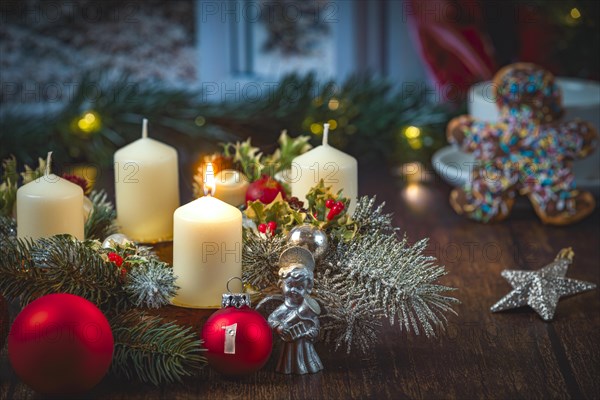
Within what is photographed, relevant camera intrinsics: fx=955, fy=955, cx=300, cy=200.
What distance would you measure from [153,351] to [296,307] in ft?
0.56

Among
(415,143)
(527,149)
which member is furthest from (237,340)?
(415,143)

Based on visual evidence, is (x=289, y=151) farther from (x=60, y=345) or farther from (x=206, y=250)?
(x=60, y=345)

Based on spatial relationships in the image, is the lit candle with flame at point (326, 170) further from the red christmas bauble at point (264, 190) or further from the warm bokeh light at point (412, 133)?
the warm bokeh light at point (412, 133)

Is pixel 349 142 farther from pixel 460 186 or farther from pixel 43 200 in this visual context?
pixel 43 200

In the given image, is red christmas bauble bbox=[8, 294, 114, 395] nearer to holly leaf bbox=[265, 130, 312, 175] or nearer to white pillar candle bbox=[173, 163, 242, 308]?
white pillar candle bbox=[173, 163, 242, 308]

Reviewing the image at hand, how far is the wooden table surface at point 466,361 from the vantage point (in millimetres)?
1085

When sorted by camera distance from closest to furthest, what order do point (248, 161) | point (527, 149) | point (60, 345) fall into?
1. point (60, 345)
2. point (248, 161)
3. point (527, 149)

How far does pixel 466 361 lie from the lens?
3.85 ft

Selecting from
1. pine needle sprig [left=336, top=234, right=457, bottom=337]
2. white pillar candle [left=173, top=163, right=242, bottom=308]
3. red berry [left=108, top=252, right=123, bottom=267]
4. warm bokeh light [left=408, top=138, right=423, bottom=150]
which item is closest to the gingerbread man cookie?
warm bokeh light [left=408, top=138, right=423, bottom=150]

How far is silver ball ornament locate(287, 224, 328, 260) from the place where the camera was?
45.0 inches

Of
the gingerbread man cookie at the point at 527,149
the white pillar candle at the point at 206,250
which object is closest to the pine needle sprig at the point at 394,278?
the white pillar candle at the point at 206,250

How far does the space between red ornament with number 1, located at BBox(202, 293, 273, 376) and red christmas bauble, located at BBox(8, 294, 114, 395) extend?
12cm

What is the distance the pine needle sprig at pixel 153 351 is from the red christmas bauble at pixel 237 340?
0.06 feet

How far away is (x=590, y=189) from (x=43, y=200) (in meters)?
1.05
